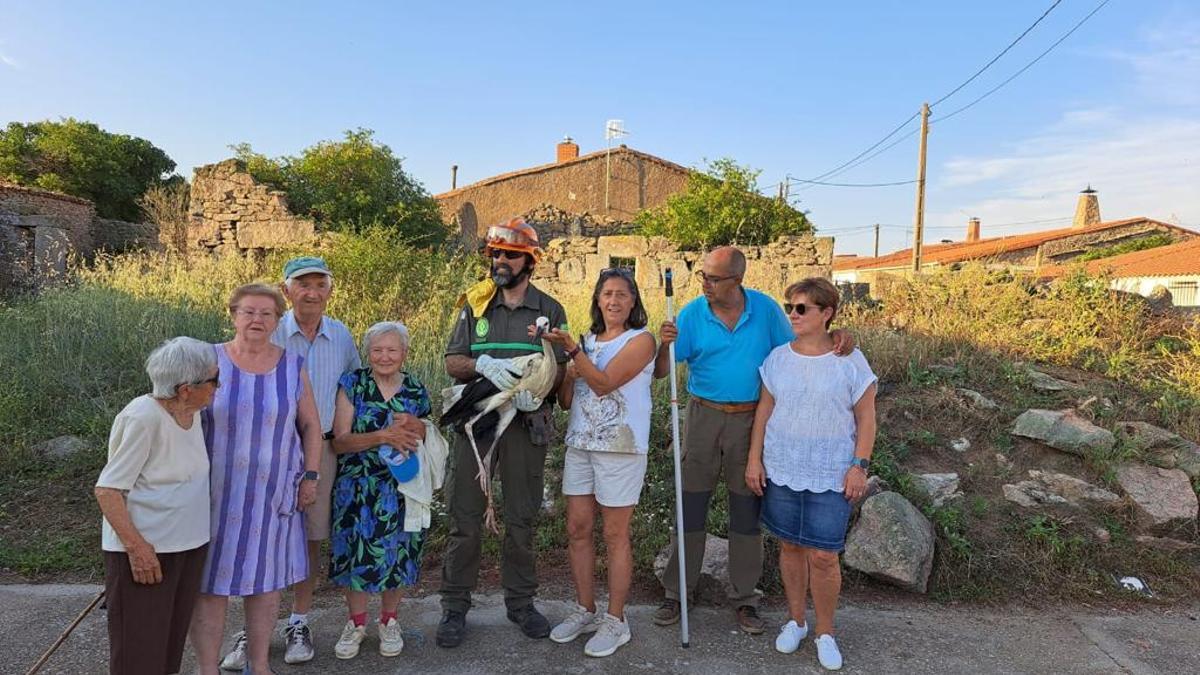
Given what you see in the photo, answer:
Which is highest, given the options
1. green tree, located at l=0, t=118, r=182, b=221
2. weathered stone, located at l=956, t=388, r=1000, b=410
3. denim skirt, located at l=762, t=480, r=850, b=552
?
green tree, located at l=0, t=118, r=182, b=221

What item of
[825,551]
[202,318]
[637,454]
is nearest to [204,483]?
[637,454]

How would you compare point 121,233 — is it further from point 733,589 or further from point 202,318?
→ point 733,589

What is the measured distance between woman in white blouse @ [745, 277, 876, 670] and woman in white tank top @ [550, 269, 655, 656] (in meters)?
0.60

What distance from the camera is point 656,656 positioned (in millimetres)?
3184

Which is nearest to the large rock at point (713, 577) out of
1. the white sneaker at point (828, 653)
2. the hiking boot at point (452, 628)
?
the white sneaker at point (828, 653)

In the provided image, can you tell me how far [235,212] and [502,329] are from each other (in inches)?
467

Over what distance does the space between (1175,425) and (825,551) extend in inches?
154

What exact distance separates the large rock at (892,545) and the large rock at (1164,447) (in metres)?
2.03

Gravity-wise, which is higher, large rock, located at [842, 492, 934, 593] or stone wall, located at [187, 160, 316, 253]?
stone wall, located at [187, 160, 316, 253]

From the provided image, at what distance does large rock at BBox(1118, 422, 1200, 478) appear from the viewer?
478 cm

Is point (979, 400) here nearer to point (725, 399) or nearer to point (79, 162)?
point (725, 399)

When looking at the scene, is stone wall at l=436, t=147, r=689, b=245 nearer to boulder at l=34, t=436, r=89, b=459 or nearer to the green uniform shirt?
boulder at l=34, t=436, r=89, b=459

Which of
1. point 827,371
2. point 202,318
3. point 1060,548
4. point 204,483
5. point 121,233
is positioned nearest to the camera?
point 204,483

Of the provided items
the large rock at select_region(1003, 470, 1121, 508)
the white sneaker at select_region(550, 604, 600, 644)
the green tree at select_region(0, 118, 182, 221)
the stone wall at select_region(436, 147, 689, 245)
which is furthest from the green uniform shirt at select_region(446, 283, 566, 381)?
the green tree at select_region(0, 118, 182, 221)
